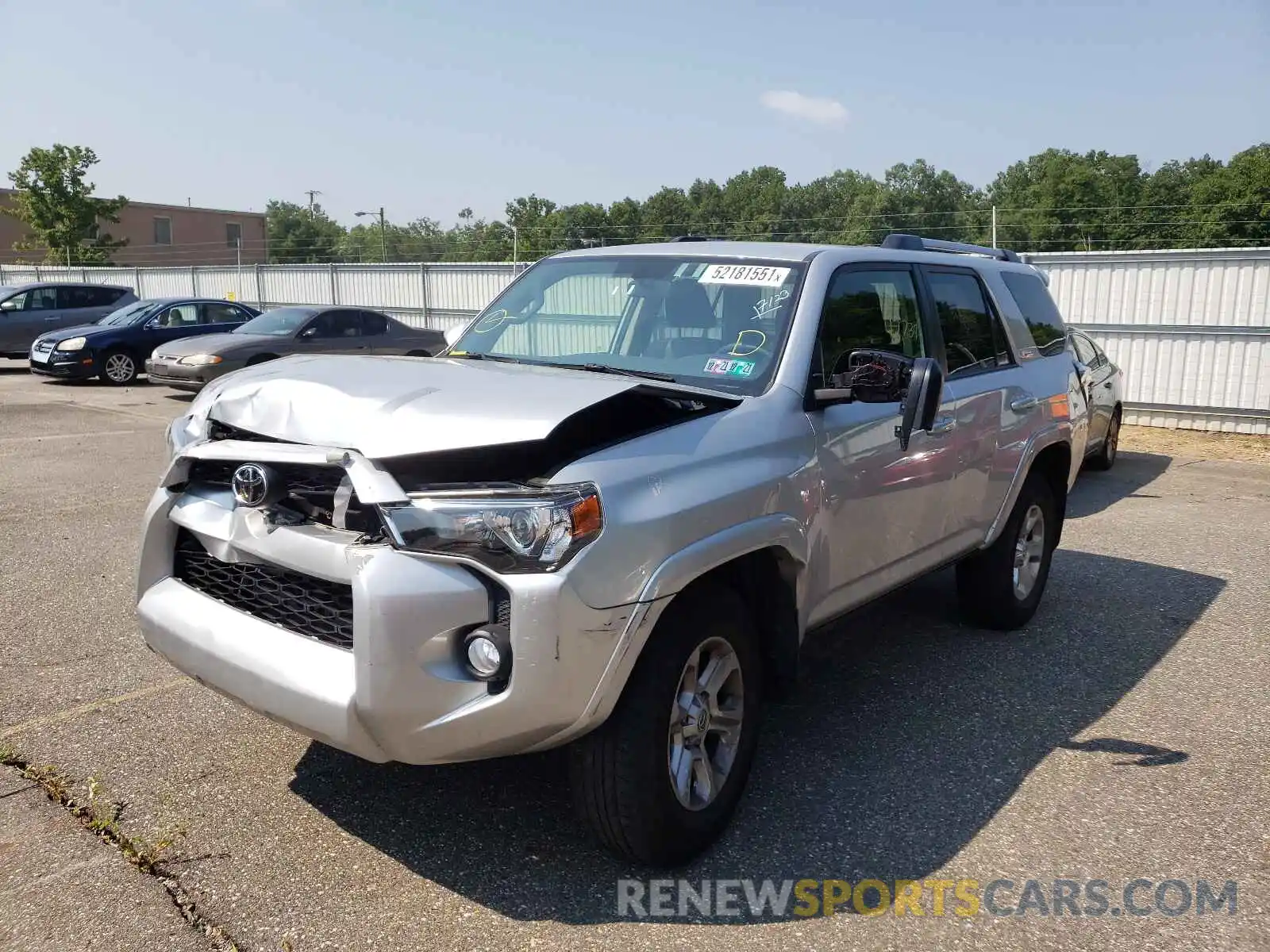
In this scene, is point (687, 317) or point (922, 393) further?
point (687, 317)

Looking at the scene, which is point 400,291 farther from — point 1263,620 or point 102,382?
point 1263,620

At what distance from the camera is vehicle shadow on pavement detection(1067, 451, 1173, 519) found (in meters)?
9.16

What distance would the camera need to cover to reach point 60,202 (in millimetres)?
47562

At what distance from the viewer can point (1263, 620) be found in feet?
19.2

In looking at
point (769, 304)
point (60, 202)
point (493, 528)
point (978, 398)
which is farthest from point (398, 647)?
point (60, 202)

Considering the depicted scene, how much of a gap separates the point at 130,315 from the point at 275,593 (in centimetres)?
1698

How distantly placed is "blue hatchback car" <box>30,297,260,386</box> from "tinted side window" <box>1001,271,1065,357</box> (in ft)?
48.1

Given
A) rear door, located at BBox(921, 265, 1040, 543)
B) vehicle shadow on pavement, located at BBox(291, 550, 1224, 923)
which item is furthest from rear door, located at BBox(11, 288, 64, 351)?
rear door, located at BBox(921, 265, 1040, 543)

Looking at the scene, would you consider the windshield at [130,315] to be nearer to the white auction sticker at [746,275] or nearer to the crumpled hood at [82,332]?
the crumpled hood at [82,332]

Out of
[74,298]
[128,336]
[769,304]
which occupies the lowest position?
[128,336]

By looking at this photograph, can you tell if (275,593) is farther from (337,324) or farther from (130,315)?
(130,315)

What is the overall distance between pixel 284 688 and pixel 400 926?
0.72m

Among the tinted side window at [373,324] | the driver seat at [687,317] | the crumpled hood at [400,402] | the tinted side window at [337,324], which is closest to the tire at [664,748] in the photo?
the crumpled hood at [400,402]

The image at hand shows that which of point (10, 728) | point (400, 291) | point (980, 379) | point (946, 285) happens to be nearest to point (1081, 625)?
point (980, 379)
